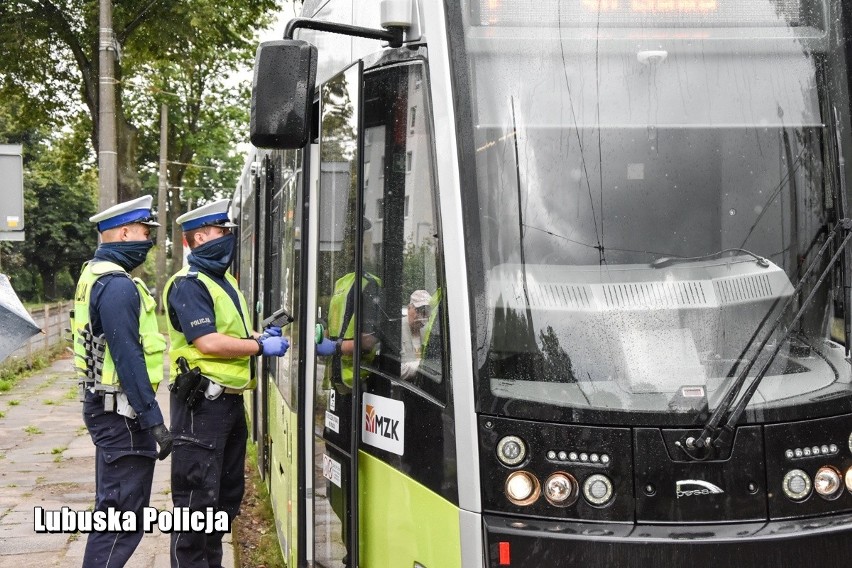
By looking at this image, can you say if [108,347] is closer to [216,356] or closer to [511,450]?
[216,356]

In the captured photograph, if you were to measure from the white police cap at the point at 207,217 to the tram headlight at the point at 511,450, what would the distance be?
300 centimetres

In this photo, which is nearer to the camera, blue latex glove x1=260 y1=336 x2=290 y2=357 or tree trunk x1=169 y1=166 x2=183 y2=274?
blue latex glove x1=260 y1=336 x2=290 y2=357

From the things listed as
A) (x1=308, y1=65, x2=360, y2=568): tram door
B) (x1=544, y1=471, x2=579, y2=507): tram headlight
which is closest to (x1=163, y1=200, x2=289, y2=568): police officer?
(x1=308, y1=65, x2=360, y2=568): tram door

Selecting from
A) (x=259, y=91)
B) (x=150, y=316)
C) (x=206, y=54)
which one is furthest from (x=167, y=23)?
(x=259, y=91)

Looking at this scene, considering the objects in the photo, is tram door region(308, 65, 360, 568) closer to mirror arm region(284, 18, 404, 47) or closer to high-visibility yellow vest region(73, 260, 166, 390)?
mirror arm region(284, 18, 404, 47)

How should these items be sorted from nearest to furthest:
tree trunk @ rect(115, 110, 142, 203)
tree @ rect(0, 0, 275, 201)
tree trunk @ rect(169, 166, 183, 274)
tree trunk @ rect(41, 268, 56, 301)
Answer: tree @ rect(0, 0, 275, 201) → tree trunk @ rect(115, 110, 142, 203) → tree trunk @ rect(169, 166, 183, 274) → tree trunk @ rect(41, 268, 56, 301)

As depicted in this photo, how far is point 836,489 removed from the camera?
3.54 m

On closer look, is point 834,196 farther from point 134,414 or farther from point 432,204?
point 134,414

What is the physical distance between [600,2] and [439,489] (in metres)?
1.72

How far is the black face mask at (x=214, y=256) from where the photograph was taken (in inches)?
230

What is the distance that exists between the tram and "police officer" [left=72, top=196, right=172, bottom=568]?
5.31 feet

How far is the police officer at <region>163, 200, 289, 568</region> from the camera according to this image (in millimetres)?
5703

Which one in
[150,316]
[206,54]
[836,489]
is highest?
[206,54]

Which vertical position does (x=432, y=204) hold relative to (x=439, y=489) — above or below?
above
